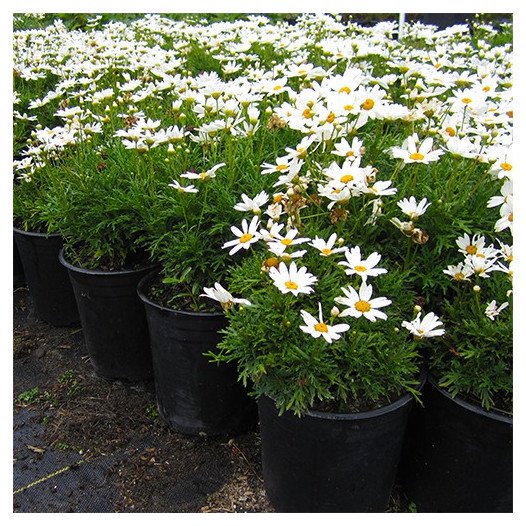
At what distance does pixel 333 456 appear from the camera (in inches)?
71.3

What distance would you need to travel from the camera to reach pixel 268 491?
2148 mm

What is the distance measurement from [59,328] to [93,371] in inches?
21.7

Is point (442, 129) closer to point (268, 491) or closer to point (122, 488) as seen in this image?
point (268, 491)

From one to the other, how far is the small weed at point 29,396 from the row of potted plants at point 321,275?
1.37 ft

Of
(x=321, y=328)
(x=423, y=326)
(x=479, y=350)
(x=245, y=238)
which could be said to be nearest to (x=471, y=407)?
(x=479, y=350)

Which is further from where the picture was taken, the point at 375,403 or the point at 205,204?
the point at 205,204

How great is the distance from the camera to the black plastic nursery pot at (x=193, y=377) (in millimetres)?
2258

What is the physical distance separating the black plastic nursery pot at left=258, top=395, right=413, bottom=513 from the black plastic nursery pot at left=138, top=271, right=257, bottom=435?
0.40m

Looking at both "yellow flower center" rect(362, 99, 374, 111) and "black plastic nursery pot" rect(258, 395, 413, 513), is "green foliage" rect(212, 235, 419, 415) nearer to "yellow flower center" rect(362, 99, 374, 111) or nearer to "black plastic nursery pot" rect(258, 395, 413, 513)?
"black plastic nursery pot" rect(258, 395, 413, 513)

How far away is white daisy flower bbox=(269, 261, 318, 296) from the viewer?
1601mm

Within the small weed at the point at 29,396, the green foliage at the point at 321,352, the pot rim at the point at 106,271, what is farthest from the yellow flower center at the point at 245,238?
the small weed at the point at 29,396

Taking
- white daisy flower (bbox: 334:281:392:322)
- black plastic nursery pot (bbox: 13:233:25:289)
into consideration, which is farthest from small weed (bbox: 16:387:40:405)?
white daisy flower (bbox: 334:281:392:322)

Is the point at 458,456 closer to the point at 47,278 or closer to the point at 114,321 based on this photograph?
the point at 114,321
